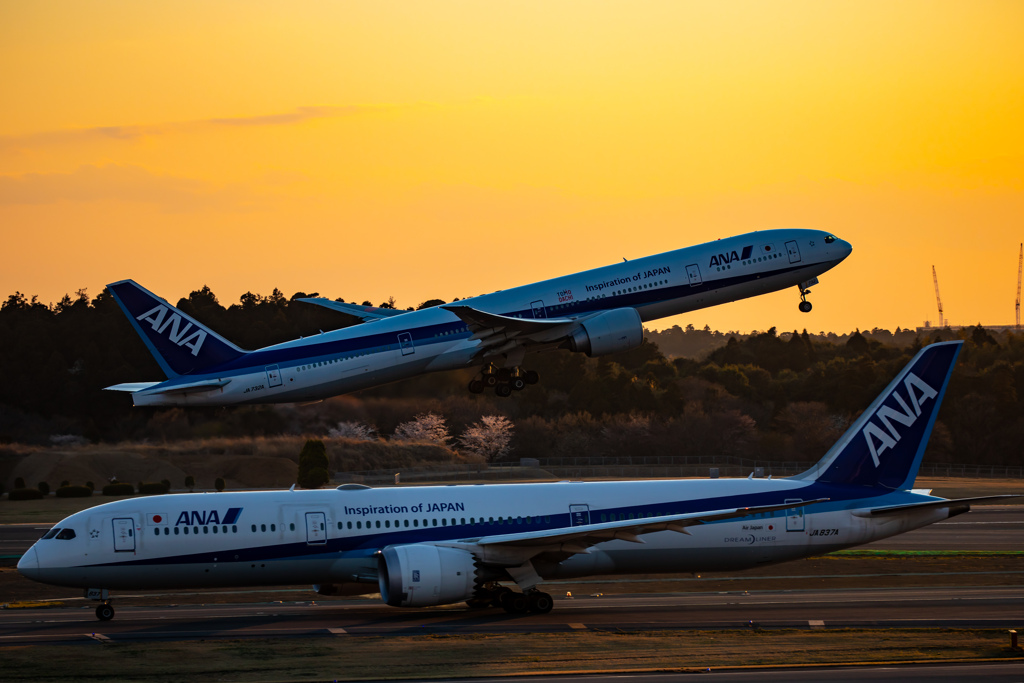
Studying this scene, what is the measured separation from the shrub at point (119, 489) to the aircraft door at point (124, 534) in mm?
40833

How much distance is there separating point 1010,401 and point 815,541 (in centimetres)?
10237

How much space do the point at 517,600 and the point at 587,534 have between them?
321 cm

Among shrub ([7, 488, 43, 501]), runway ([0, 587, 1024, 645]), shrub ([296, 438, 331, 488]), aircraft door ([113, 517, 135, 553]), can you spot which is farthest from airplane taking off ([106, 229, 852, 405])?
shrub ([7, 488, 43, 501])

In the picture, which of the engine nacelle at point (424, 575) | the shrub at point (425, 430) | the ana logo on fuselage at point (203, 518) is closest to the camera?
the engine nacelle at point (424, 575)

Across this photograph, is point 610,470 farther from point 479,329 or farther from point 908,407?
point 908,407

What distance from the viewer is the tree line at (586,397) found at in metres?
75.9

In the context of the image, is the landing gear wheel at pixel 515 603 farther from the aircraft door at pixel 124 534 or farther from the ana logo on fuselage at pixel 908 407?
the ana logo on fuselage at pixel 908 407

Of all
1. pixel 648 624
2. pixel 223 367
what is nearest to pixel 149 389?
pixel 223 367

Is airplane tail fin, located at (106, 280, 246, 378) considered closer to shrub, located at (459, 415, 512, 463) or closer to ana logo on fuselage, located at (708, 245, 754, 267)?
ana logo on fuselage, located at (708, 245, 754, 267)

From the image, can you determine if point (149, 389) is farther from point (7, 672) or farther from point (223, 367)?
point (7, 672)

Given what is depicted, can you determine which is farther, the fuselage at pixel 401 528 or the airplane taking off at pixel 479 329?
the airplane taking off at pixel 479 329

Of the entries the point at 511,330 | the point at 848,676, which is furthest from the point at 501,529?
the point at 848,676

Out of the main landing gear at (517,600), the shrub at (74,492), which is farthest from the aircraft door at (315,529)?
the shrub at (74,492)

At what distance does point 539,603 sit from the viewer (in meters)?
40.2
